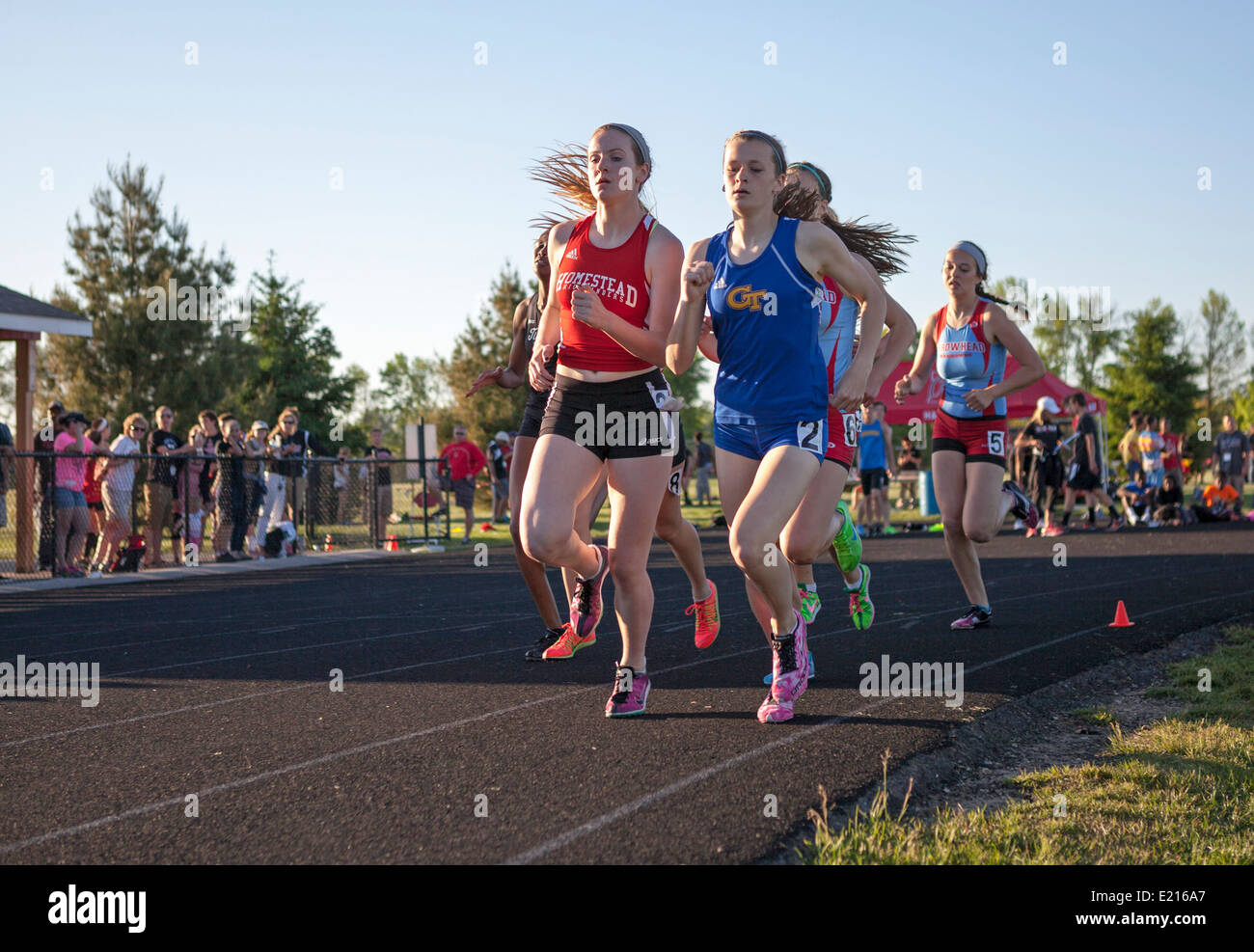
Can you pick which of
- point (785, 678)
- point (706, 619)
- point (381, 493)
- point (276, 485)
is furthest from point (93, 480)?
point (785, 678)

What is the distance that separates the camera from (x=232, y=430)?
53.2ft

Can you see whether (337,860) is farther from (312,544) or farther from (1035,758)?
(312,544)

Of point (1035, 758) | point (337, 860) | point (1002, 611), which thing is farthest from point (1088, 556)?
point (337, 860)

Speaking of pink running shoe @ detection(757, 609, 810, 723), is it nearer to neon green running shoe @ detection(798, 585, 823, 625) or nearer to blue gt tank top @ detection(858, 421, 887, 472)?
neon green running shoe @ detection(798, 585, 823, 625)

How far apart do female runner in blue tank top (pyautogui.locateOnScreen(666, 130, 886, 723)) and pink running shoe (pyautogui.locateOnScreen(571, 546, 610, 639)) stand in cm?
153

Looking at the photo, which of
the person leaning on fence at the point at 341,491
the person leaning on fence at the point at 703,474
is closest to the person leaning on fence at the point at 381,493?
the person leaning on fence at the point at 341,491

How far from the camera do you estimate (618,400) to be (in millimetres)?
5285

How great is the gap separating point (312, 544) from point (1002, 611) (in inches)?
502

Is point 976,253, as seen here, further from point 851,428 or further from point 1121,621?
point 1121,621

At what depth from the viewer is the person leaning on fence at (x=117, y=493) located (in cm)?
1415

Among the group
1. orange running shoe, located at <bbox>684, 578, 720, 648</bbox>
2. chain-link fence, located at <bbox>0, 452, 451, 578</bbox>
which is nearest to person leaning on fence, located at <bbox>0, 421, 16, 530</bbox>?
chain-link fence, located at <bbox>0, 452, 451, 578</bbox>

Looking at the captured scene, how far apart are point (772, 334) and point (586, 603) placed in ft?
7.38

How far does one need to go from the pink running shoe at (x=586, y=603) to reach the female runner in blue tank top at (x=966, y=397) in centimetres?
254
